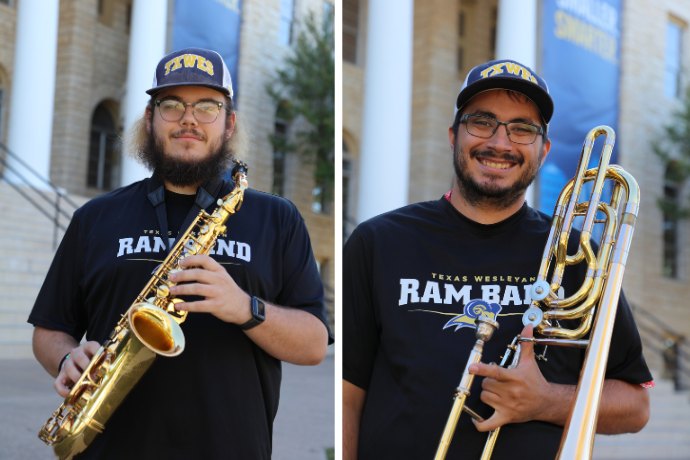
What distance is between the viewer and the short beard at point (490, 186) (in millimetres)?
2299

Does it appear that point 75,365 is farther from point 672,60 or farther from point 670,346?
point 672,60

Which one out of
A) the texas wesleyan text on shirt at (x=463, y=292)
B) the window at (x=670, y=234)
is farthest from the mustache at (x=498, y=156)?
the window at (x=670, y=234)

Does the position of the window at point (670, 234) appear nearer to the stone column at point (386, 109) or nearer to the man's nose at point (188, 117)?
the stone column at point (386, 109)

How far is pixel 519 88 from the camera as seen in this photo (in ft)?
7.45

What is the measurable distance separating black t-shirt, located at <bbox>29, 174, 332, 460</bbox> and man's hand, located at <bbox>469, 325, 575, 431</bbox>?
784 mm

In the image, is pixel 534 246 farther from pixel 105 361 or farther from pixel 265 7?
pixel 265 7

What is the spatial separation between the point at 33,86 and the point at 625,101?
16.1m

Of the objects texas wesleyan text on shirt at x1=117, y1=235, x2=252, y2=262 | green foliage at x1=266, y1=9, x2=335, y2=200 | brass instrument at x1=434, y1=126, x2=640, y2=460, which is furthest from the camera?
green foliage at x1=266, y1=9, x2=335, y2=200

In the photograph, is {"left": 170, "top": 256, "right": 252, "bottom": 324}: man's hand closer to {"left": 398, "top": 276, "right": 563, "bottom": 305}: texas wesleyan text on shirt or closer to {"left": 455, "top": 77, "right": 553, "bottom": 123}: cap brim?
{"left": 398, "top": 276, "right": 563, "bottom": 305}: texas wesleyan text on shirt

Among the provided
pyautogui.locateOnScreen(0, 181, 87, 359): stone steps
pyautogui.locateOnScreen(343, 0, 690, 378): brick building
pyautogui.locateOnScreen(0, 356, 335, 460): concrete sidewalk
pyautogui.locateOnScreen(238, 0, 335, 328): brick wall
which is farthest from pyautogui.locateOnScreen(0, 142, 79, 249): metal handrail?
pyautogui.locateOnScreen(343, 0, 690, 378): brick building

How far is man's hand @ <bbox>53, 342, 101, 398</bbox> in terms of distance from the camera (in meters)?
2.19

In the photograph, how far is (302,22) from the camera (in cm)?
1964

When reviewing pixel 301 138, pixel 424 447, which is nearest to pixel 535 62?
pixel 301 138

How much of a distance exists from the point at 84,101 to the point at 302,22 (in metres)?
6.69
